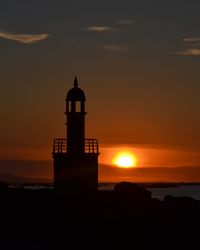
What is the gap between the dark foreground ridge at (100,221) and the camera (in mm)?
47156

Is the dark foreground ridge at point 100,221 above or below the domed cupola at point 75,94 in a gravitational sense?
below

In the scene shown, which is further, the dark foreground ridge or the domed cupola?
the domed cupola

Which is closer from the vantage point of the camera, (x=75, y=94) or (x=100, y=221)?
(x=100, y=221)

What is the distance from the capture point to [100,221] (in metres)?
48.3

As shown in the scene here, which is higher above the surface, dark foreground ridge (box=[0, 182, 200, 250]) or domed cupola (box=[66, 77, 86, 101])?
domed cupola (box=[66, 77, 86, 101])

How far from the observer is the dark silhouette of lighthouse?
54.2 meters

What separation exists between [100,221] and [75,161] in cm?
711

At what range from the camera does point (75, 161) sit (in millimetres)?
54125

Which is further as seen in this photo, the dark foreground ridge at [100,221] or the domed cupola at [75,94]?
the domed cupola at [75,94]

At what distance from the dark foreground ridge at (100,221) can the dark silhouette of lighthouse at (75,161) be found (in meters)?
1.02

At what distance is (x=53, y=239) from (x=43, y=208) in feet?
13.4

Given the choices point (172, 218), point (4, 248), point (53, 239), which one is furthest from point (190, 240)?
point (4, 248)

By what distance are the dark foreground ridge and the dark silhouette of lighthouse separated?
102cm

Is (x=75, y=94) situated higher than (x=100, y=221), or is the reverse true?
(x=75, y=94)
